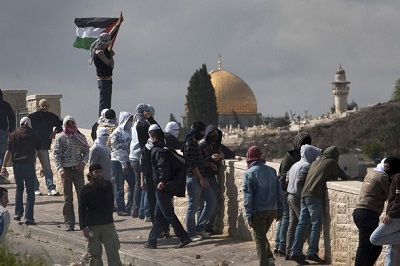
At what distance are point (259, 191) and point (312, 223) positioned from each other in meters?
0.89

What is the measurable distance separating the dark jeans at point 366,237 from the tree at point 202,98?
12550 centimetres

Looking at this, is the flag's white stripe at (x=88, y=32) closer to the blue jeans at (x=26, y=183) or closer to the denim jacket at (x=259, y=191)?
the blue jeans at (x=26, y=183)

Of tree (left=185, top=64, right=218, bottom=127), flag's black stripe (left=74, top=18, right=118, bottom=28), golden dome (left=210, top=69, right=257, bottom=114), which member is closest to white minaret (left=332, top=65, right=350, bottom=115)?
golden dome (left=210, top=69, right=257, bottom=114)

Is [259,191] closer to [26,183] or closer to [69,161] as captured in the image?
[69,161]

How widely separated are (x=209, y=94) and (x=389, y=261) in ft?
417

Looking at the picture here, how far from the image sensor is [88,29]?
2100cm

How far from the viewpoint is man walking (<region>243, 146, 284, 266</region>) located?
12586 millimetres

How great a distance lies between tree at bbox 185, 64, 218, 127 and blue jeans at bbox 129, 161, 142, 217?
121m

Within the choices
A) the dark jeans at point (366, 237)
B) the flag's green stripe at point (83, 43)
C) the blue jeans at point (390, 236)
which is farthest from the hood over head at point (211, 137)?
the flag's green stripe at point (83, 43)

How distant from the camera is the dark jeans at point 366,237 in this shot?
38.8ft

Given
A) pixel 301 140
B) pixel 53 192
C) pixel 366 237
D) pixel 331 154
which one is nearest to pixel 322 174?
pixel 331 154

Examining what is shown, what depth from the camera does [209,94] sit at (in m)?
139

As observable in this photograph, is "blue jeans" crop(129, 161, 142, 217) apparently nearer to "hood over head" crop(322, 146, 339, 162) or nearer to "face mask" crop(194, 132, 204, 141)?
"face mask" crop(194, 132, 204, 141)

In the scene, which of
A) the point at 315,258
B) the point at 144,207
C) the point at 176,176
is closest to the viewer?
the point at 315,258
